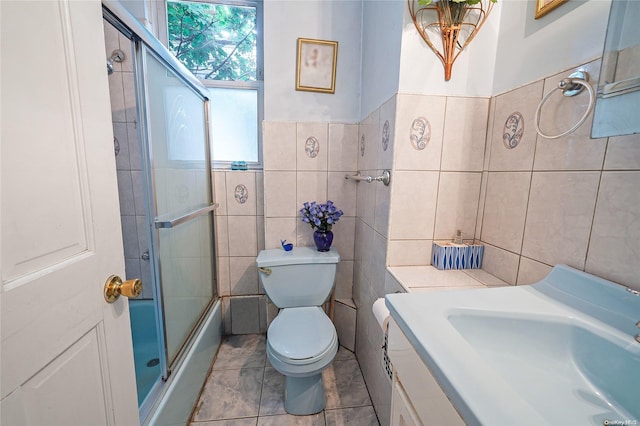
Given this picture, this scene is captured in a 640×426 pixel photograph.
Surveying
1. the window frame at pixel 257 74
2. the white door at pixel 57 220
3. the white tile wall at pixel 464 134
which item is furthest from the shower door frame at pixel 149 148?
the white tile wall at pixel 464 134

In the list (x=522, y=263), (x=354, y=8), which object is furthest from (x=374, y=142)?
(x=354, y=8)

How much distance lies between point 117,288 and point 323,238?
104 centimetres

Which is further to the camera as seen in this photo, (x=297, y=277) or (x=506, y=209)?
(x=297, y=277)

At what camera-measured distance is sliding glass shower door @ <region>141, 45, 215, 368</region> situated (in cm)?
105

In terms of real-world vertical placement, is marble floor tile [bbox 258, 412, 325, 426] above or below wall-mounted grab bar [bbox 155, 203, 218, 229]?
below

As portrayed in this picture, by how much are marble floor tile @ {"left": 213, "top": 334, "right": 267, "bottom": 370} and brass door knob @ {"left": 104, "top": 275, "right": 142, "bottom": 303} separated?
120cm

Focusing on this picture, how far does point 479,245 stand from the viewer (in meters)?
1.02

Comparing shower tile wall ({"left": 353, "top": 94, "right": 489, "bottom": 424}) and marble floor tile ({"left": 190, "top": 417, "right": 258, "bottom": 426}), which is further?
marble floor tile ({"left": 190, "top": 417, "right": 258, "bottom": 426})

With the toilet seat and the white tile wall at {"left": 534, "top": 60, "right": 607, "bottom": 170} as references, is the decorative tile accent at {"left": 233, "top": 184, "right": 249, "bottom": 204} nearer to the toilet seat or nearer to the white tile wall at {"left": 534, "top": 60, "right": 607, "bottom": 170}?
the toilet seat

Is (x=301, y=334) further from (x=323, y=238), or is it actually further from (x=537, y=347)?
(x=537, y=347)

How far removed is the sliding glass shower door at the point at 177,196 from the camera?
3.44ft

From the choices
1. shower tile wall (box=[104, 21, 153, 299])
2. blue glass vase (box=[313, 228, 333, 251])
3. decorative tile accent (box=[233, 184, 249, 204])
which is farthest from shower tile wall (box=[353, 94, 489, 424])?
shower tile wall (box=[104, 21, 153, 299])

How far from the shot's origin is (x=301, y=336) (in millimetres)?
1201

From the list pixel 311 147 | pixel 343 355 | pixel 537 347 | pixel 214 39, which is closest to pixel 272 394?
pixel 343 355
